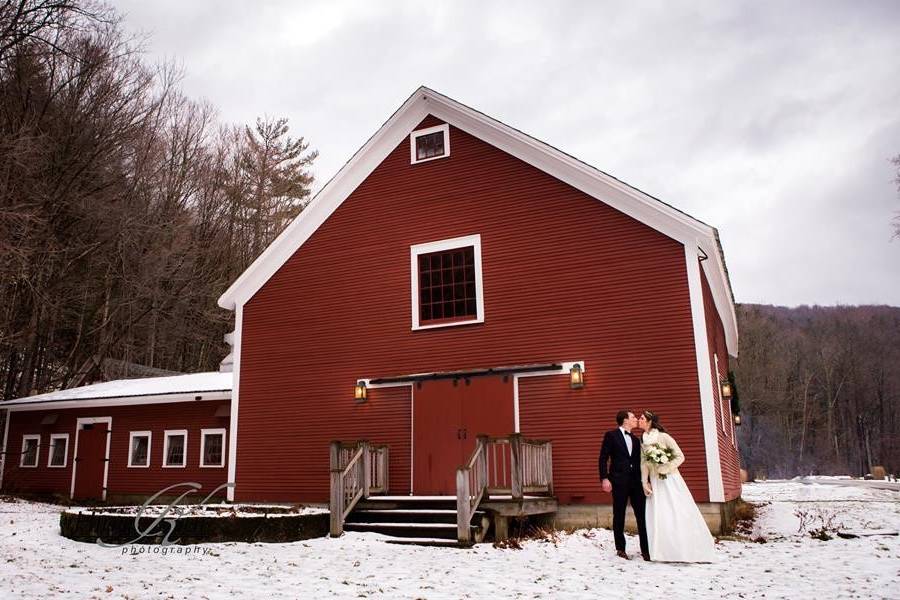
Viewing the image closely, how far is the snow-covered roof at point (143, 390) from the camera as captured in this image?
18125 millimetres

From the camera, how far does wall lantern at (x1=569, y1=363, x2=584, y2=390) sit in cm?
1208

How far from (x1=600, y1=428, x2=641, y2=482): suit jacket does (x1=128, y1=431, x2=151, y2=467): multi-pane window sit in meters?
14.0

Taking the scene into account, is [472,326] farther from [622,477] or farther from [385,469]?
[622,477]

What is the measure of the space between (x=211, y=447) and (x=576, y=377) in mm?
10214

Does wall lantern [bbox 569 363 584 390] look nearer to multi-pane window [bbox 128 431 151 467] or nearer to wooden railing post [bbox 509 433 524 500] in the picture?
wooden railing post [bbox 509 433 524 500]

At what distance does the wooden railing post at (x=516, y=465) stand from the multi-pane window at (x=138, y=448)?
39.5 feet

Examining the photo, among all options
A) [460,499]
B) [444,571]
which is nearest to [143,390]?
[460,499]

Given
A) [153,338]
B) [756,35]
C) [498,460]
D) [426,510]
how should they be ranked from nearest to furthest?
[426,510] → [498,460] → [756,35] → [153,338]

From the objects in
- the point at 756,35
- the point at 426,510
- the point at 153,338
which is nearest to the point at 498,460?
the point at 426,510

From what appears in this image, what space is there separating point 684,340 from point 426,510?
16.2 feet

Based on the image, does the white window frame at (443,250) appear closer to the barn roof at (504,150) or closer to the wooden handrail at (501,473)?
the barn roof at (504,150)

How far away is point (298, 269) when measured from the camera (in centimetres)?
1523

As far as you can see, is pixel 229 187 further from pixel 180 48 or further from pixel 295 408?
pixel 295 408

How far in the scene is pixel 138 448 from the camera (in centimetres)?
1903
